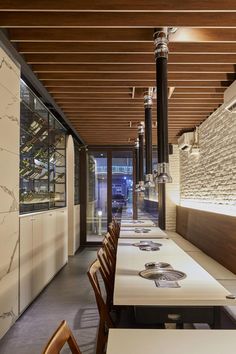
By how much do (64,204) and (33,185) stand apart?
2323 millimetres

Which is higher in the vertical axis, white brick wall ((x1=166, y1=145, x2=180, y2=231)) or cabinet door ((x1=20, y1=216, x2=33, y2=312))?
white brick wall ((x1=166, y1=145, x2=180, y2=231))

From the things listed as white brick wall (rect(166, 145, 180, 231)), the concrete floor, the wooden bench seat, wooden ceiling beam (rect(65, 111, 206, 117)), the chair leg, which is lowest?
the concrete floor

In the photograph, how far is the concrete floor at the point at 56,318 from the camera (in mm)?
3137

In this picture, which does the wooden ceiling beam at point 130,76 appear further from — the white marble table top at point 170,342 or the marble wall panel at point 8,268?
the white marble table top at point 170,342

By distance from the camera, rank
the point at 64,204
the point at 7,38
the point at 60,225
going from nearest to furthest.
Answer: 1. the point at 7,38
2. the point at 60,225
3. the point at 64,204

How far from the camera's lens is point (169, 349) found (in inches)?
51.0

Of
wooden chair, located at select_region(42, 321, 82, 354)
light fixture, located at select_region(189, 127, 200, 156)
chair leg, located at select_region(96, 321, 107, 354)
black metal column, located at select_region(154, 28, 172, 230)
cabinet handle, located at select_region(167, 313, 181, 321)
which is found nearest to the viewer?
wooden chair, located at select_region(42, 321, 82, 354)

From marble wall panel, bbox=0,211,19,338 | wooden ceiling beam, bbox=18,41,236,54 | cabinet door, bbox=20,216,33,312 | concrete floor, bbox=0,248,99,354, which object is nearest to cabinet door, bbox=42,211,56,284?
concrete floor, bbox=0,248,99,354

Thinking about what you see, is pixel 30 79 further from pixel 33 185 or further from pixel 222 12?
pixel 222 12

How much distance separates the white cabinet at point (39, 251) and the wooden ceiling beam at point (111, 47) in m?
1.79

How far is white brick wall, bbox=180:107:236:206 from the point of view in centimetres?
455

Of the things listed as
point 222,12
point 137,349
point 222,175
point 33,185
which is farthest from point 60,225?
point 137,349

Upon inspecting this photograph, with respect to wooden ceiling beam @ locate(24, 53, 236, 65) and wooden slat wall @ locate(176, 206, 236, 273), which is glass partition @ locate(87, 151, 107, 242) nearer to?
wooden slat wall @ locate(176, 206, 236, 273)

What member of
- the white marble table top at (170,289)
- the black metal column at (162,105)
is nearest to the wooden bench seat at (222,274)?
the white marble table top at (170,289)
